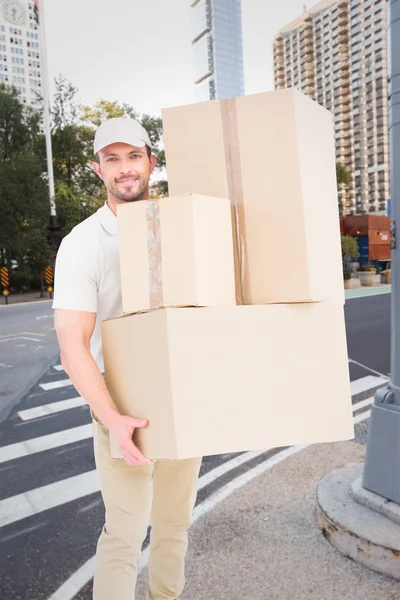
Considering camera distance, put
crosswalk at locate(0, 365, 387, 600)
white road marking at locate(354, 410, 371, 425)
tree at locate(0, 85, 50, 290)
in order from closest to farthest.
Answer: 1. crosswalk at locate(0, 365, 387, 600)
2. white road marking at locate(354, 410, 371, 425)
3. tree at locate(0, 85, 50, 290)

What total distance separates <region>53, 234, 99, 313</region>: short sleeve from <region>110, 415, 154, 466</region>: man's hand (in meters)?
0.40

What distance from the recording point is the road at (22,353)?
727cm

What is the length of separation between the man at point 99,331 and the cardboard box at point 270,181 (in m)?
0.20

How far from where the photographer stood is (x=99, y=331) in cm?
199

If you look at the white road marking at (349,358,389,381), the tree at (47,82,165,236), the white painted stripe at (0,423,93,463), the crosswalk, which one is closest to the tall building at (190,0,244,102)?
the tree at (47,82,165,236)

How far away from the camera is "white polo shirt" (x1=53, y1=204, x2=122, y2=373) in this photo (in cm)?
Answer: 174

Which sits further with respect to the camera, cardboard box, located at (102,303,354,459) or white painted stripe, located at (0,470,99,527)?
white painted stripe, located at (0,470,99,527)

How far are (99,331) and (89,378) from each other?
33 centimetres

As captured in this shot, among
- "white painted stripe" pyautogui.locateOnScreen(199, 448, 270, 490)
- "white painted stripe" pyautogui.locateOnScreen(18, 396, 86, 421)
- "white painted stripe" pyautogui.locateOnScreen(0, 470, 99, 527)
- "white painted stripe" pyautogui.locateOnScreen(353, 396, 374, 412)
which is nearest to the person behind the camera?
"white painted stripe" pyautogui.locateOnScreen(0, 470, 99, 527)

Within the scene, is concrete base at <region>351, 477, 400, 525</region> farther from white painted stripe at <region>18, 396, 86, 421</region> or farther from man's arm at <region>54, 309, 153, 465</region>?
white painted stripe at <region>18, 396, 86, 421</region>

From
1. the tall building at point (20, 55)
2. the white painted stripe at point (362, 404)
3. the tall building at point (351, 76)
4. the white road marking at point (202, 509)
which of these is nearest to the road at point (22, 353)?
the white road marking at point (202, 509)

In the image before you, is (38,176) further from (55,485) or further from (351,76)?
(351,76)

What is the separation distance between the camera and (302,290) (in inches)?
64.6

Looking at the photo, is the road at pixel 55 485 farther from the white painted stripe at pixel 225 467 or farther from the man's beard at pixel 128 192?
the man's beard at pixel 128 192
